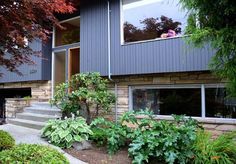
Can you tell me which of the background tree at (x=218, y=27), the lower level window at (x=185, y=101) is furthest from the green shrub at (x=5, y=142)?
the background tree at (x=218, y=27)

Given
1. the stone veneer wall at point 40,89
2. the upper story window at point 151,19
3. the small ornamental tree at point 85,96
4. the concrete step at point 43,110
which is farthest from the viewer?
the stone veneer wall at point 40,89

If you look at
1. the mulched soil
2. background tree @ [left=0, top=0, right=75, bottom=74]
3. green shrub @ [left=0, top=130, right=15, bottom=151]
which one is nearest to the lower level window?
the mulched soil

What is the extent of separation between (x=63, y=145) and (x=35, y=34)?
269 centimetres

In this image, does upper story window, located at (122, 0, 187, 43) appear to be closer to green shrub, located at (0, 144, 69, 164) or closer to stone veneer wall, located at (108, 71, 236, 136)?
stone veneer wall, located at (108, 71, 236, 136)

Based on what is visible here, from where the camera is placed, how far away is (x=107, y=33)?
810 cm

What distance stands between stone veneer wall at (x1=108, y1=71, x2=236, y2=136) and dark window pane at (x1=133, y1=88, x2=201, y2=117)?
23 cm

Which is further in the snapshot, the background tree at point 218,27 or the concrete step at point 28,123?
the concrete step at point 28,123

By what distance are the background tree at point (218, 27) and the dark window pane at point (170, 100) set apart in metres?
2.07

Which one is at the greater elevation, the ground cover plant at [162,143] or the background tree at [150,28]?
the background tree at [150,28]

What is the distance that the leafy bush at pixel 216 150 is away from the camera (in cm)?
484

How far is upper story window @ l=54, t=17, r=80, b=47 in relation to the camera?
32.7 ft

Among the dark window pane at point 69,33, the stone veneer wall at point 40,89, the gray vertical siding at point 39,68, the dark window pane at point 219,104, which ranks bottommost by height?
the dark window pane at point 219,104

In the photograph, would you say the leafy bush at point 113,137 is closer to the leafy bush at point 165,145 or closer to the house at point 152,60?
the leafy bush at point 165,145

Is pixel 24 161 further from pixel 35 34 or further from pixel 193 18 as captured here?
pixel 193 18
